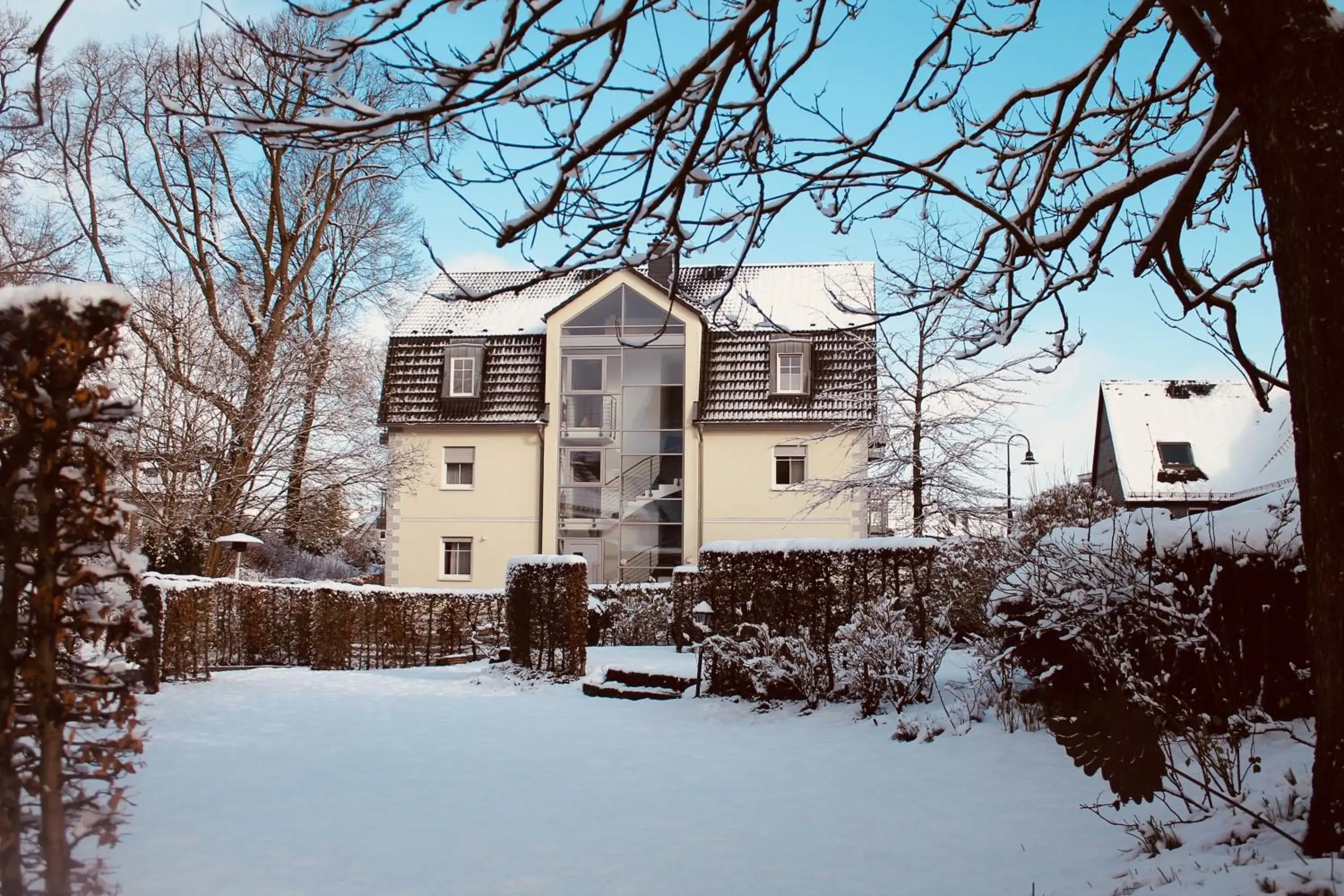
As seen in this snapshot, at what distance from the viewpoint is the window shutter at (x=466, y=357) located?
2755 cm

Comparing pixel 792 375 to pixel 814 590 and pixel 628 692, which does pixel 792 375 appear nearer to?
pixel 628 692

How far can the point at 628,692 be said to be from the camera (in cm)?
1133

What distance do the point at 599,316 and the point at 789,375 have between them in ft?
17.0

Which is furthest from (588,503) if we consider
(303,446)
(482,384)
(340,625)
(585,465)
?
(340,625)

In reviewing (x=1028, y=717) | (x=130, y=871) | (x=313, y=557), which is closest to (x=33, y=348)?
(x=130, y=871)

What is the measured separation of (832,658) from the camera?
9.73 meters

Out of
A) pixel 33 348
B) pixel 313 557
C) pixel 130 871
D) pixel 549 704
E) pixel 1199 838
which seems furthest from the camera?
pixel 313 557

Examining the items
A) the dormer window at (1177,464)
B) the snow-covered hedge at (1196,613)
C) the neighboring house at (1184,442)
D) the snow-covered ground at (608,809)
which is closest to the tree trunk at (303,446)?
the snow-covered ground at (608,809)

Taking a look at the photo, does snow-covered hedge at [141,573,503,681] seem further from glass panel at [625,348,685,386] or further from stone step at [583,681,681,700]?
glass panel at [625,348,685,386]

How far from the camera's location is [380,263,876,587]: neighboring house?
26.3 m

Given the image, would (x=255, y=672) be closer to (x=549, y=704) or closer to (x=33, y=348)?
(x=549, y=704)

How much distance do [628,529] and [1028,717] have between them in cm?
1964

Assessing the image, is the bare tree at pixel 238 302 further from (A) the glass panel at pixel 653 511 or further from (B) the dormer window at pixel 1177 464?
(B) the dormer window at pixel 1177 464

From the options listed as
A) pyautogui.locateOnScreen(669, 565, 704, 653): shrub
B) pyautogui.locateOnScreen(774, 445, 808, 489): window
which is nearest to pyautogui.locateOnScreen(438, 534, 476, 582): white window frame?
pyautogui.locateOnScreen(774, 445, 808, 489): window
